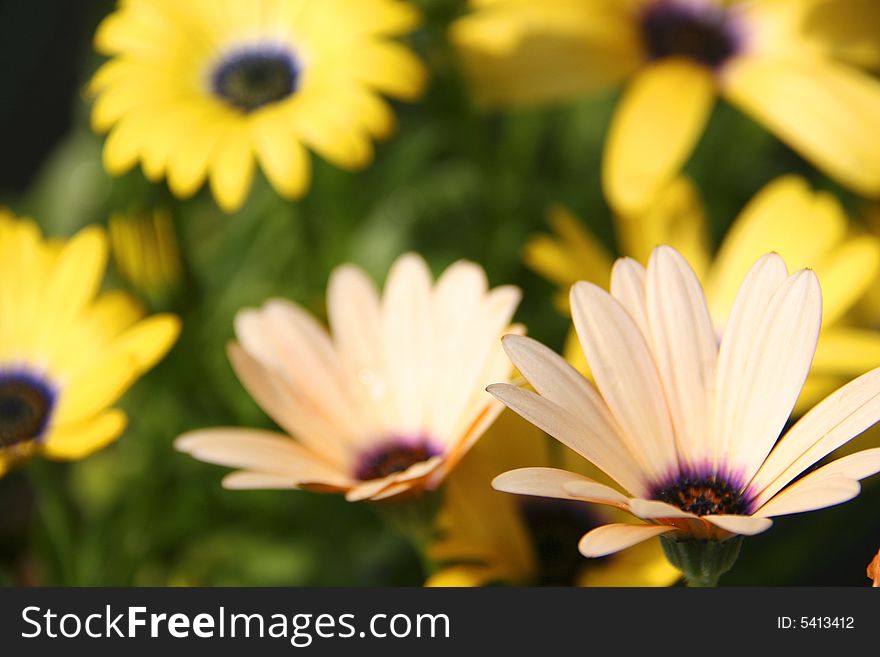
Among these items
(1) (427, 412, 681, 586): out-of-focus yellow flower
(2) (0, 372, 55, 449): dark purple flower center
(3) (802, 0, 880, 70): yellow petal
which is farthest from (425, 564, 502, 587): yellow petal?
(3) (802, 0, 880, 70): yellow petal

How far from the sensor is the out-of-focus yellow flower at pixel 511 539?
527 mm

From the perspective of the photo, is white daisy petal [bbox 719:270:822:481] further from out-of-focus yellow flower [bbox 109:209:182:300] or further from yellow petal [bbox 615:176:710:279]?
out-of-focus yellow flower [bbox 109:209:182:300]

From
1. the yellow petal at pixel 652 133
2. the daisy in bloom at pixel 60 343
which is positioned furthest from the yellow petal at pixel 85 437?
the yellow petal at pixel 652 133

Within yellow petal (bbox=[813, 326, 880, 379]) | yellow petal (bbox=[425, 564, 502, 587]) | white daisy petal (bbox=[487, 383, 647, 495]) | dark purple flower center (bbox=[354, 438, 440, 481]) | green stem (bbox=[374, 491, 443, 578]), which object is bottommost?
yellow petal (bbox=[425, 564, 502, 587])

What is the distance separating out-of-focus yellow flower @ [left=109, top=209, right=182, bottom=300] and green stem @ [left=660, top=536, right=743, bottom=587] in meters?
0.44

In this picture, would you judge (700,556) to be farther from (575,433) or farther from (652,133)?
(652,133)

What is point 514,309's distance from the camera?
0.67m

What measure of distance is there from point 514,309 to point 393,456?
154mm

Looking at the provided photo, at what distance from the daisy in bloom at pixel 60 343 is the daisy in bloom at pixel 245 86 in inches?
2.7

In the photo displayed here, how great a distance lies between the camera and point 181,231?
0.79 metres

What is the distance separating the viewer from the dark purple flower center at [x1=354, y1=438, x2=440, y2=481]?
21.1 inches

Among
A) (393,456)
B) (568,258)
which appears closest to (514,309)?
(568,258)

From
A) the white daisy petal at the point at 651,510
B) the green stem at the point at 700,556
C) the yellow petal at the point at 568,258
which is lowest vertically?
the white daisy petal at the point at 651,510

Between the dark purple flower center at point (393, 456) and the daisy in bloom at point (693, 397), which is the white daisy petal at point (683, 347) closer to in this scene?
the daisy in bloom at point (693, 397)
